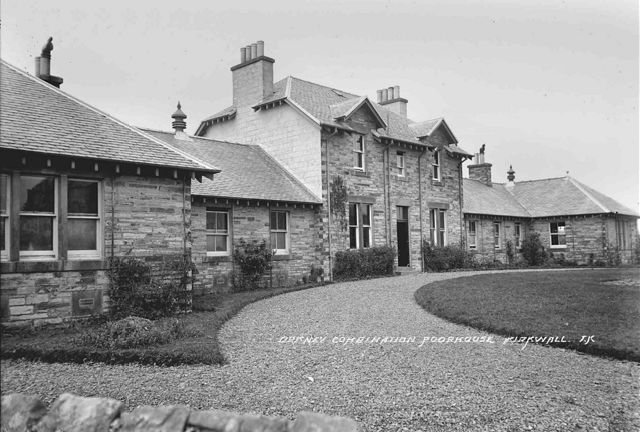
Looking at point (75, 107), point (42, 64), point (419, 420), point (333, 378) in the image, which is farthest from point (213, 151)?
point (419, 420)

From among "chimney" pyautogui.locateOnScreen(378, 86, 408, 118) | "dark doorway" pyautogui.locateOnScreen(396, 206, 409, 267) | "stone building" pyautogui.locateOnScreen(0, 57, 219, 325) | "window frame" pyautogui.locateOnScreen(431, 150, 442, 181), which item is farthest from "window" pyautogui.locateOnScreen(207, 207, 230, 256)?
"chimney" pyautogui.locateOnScreen(378, 86, 408, 118)

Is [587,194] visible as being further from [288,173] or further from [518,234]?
[288,173]

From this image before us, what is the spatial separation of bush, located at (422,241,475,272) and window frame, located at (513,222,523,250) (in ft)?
31.2

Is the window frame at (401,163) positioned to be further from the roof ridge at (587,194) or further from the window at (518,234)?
the roof ridge at (587,194)

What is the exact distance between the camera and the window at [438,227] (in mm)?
30052

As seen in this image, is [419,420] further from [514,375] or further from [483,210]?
[483,210]

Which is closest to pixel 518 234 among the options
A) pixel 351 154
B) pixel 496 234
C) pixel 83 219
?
pixel 496 234

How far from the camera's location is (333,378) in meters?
7.77

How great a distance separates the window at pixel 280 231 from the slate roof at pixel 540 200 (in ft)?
52.4

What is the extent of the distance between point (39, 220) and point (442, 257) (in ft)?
74.9

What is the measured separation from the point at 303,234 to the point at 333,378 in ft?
50.2

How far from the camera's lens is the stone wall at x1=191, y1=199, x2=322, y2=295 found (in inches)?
749

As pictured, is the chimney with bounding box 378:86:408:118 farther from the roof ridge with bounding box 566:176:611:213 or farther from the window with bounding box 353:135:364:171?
the roof ridge with bounding box 566:176:611:213

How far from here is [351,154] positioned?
82.9 feet
